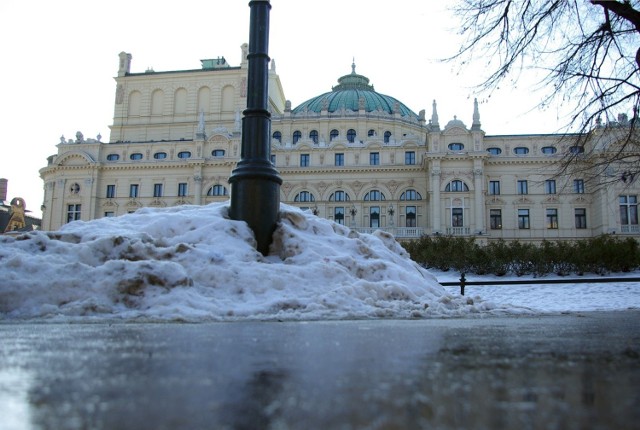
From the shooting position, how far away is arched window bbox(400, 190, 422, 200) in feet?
158

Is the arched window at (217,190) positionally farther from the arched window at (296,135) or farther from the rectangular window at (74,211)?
the rectangular window at (74,211)

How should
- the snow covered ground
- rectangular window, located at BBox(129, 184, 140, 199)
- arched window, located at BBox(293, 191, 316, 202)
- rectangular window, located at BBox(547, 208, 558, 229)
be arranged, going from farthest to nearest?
rectangular window, located at BBox(129, 184, 140, 199) < arched window, located at BBox(293, 191, 316, 202) < rectangular window, located at BBox(547, 208, 558, 229) < the snow covered ground

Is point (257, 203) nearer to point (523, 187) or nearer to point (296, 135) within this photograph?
point (523, 187)

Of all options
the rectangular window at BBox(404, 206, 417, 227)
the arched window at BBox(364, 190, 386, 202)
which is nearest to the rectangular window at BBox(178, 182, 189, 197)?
the arched window at BBox(364, 190, 386, 202)

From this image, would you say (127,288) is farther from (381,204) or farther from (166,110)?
(166,110)

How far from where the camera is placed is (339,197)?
4888cm

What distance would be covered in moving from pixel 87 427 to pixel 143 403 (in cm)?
21

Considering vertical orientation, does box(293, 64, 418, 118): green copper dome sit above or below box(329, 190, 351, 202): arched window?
above

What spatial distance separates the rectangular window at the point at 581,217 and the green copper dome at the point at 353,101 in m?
20.2

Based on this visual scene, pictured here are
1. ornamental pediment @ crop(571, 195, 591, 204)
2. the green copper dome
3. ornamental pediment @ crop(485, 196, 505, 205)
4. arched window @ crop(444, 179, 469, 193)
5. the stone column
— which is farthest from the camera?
the green copper dome

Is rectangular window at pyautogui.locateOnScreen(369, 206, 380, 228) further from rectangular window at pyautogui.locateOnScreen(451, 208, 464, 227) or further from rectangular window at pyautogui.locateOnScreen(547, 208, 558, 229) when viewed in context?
rectangular window at pyautogui.locateOnScreen(547, 208, 558, 229)

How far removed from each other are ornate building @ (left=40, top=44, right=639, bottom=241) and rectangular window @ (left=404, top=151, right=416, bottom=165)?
3.7 inches

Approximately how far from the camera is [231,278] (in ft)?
19.1

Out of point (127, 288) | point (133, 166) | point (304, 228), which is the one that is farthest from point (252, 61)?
point (133, 166)
